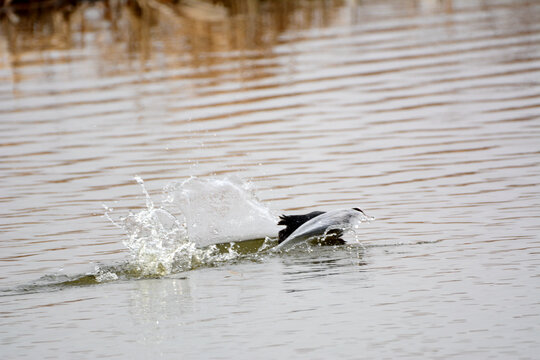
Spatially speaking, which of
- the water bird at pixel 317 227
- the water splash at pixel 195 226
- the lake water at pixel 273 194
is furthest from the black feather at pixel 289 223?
the water splash at pixel 195 226

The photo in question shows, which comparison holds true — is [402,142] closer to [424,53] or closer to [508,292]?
[508,292]

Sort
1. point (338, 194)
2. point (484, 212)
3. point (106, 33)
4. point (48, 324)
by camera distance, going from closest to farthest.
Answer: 1. point (48, 324)
2. point (484, 212)
3. point (338, 194)
4. point (106, 33)

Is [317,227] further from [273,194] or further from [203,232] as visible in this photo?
[273,194]

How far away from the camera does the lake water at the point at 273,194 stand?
7789 mm

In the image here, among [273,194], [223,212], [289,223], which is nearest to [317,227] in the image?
[289,223]

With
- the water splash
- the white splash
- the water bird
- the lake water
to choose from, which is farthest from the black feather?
the white splash

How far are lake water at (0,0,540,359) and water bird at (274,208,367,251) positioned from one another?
0.63ft

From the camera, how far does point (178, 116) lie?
18188 mm

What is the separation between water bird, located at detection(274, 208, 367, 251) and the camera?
32.8 feet

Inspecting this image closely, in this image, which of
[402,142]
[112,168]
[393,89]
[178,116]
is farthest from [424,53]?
[112,168]

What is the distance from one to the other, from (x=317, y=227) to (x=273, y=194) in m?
2.54

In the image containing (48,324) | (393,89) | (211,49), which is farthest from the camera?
(211,49)

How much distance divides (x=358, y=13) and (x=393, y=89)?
553 inches

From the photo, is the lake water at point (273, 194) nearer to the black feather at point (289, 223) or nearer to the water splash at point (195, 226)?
the water splash at point (195, 226)
